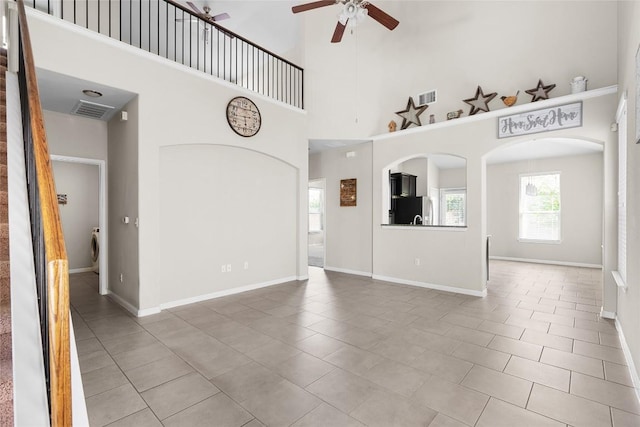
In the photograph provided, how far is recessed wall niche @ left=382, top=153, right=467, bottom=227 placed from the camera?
7398 mm

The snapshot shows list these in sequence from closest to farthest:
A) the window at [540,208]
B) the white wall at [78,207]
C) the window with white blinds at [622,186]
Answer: the window with white blinds at [622,186] < the white wall at [78,207] < the window at [540,208]

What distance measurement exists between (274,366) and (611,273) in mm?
4052

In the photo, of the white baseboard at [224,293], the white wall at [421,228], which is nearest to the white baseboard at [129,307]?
the white baseboard at [224,293]

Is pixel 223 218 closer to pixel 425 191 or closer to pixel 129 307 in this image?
pixel 129 307

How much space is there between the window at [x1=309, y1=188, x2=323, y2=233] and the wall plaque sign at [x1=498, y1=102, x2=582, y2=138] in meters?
7.41

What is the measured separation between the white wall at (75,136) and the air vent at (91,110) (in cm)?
19

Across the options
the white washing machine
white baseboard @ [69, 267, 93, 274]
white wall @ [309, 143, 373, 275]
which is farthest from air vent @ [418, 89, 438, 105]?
white baseboard @ [69, 267, 93, 274]

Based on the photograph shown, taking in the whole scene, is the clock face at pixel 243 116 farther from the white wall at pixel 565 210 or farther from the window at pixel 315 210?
the white wall at pixel 565 210

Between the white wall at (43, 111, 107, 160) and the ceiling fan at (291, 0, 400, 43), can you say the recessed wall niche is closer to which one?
the ceiling fan at (291, 0, 400, 43)

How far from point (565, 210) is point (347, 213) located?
551cm

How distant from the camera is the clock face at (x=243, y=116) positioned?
4.71m

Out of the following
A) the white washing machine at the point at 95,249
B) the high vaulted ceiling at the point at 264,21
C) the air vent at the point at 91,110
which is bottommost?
the white washing machine at the point at 95,249

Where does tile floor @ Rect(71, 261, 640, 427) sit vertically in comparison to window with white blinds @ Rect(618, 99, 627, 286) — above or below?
below

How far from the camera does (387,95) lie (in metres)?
6.13
